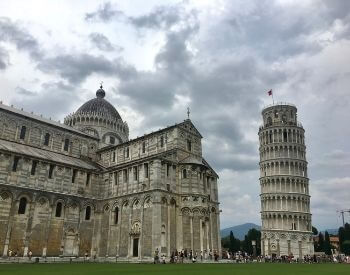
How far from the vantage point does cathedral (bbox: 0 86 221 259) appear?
37.9 m

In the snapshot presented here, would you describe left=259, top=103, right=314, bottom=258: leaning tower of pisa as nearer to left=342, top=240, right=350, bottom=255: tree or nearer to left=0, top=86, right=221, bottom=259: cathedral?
left=342, top=240, right=350, bottom=255: tree

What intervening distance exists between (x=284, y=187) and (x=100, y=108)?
134ft

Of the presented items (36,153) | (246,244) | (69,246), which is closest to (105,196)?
(69,246)

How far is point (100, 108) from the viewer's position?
6097cm

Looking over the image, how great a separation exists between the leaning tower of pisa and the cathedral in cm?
2915

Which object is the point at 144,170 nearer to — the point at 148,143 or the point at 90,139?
the point at 148,143

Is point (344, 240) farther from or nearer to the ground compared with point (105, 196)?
nearer to the ground

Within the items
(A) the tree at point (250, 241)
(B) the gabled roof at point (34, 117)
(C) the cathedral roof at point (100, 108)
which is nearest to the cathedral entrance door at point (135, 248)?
(B) the gabled roof at point (34, 117)

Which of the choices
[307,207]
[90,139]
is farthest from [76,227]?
[307,207]

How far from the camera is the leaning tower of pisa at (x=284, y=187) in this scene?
6831cm

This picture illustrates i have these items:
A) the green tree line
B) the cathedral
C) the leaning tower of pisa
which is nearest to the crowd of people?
the cathedral

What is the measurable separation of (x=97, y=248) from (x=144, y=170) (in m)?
11.8

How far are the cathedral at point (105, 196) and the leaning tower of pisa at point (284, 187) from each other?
95.6 feet

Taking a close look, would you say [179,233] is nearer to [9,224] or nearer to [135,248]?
[135,248]
